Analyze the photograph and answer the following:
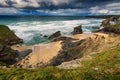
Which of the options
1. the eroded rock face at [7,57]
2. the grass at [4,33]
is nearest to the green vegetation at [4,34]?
the grass at [4,33]

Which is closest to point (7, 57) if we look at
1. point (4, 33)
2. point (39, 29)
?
point (4, 33)

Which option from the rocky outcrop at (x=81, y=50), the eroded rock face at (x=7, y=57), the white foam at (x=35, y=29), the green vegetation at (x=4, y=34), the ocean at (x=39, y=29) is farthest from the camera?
the white foam at (x=35, y=29)

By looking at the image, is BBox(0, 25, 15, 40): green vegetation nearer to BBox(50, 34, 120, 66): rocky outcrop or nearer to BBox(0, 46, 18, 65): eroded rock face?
BBox(0, 46, 18, 65): eroded rock face

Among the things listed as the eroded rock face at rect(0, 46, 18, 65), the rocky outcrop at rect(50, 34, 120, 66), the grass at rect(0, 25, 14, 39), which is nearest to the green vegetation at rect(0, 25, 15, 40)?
the grass at rect(0, 25, 14, 39)

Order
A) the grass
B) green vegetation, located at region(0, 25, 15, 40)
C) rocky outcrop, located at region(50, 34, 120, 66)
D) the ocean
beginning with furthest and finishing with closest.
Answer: the ocean → the grass → green vegetation, located at region(0, 25, 15, 40) → rocky outcrop, located at region(50, 34, 120, 66)

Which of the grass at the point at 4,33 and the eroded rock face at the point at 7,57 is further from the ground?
the grass at the point at 4,33

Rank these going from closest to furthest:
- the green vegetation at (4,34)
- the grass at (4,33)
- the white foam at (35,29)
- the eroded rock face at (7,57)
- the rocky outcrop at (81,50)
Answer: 1. the rocky outcrop at (81,50)
2. the eroded rock face at (7,57)
3. the green vegetation at (4,34)
4. the grass at (4,33)
5. the white foam at (35,29)

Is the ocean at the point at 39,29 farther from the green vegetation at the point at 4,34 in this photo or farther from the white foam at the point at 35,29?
the green vegetation at the point at 4,34

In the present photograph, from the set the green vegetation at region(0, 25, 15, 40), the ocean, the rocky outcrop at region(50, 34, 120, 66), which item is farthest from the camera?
the ocean

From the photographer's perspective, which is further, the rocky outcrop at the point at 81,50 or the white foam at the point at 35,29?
the white foam at the point at 35,29

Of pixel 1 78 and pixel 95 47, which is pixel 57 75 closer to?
pixel 1 78

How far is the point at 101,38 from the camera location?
105 feet

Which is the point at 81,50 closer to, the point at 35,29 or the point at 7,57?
the point at 7,57

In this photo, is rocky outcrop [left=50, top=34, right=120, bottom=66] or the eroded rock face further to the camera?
the eroded rock face
